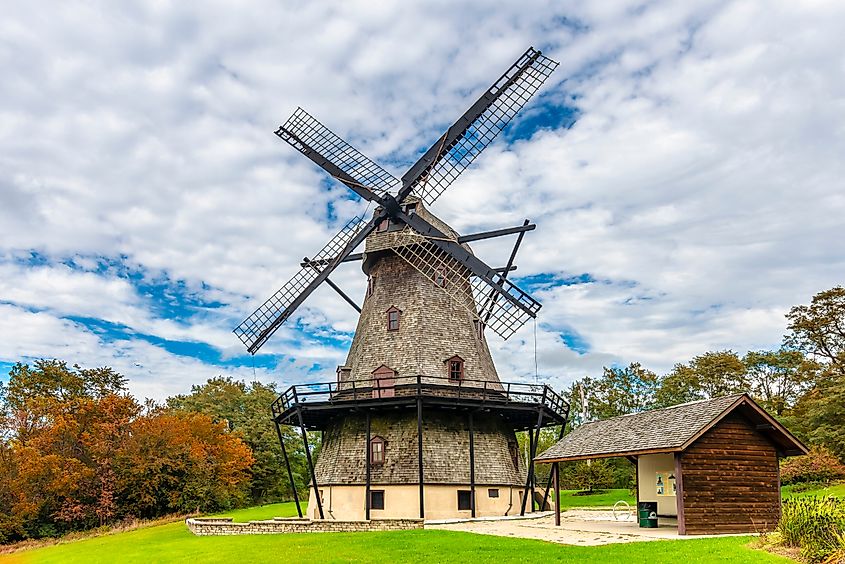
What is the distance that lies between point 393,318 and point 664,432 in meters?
11.6

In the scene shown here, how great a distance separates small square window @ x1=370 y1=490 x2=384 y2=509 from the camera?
2467cm

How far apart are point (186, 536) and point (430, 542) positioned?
10900 millimetres

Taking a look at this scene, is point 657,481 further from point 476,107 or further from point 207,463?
point 207,463

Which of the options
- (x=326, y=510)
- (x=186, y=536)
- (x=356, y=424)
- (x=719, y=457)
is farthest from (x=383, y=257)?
(x=719, y=457)

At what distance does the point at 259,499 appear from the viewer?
53125 mm

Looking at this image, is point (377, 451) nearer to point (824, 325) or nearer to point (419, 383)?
point (419, 383)

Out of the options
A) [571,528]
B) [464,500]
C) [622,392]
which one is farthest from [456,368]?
[622,392]

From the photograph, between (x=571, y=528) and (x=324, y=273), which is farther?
(x=324, y=273)

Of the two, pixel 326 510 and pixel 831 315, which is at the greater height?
pixel 831 315

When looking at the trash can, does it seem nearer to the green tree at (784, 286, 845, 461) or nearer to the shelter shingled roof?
the shelter shingled roof

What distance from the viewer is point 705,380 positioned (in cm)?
5012

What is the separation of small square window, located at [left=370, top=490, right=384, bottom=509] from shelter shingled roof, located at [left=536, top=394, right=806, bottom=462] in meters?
5.84

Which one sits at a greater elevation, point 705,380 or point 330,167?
point 330,167

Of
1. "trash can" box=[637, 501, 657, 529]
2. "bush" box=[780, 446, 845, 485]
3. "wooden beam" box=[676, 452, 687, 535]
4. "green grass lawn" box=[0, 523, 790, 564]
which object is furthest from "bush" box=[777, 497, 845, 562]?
"bush" box=[780, 446, 845, 485]
